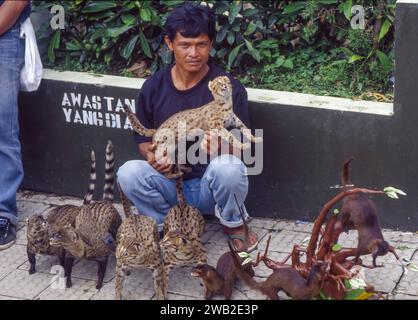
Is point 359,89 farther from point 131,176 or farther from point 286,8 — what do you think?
point 131,176

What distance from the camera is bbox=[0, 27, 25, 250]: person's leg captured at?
18.6 ft

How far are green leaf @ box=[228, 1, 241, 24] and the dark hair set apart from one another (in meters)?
0.90

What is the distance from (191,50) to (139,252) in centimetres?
127

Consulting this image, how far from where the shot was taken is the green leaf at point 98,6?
21.2 ft

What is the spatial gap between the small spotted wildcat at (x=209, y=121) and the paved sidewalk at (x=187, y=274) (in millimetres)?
663

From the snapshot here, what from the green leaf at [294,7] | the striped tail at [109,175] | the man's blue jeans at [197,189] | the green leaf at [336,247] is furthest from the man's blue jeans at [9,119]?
the green leaf at [336,247]

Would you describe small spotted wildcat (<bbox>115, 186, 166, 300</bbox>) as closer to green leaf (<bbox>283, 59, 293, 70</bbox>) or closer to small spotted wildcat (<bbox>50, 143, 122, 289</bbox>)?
small spotted wildcat (<bbox>50, 143, 122, 289</bbox>)

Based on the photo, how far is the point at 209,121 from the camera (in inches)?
200

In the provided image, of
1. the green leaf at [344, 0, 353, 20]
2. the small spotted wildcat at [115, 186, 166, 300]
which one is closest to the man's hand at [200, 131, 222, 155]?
the small spotted wildcat at [115, 186, 166, 300]

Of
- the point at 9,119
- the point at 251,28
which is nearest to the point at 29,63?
the point at 9,119

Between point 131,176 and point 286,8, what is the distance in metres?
1.83
